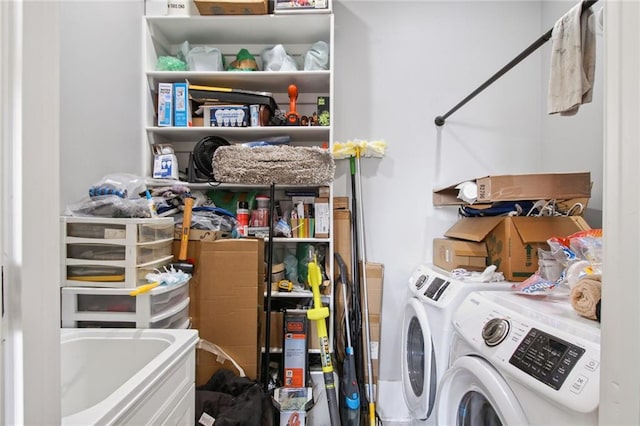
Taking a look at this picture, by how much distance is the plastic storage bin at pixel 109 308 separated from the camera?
122 centimetres

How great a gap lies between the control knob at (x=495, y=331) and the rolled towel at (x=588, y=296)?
17 cm

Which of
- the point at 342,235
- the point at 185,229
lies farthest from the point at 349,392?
the point at 185,229

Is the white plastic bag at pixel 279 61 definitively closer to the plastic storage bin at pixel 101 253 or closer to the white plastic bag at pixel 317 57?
the white plastic bag at pixel 317 57

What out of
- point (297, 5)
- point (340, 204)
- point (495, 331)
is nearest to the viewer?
point (495, 331)

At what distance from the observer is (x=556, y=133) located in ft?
6.39

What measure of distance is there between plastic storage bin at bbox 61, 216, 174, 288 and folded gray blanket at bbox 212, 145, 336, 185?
23.6 inches

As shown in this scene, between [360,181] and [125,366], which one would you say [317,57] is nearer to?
[360,181]

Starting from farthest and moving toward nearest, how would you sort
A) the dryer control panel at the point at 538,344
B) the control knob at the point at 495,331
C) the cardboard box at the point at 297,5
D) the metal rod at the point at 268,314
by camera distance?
the cardboard box at the point at 297,5 < the metal rod at the point at 268,314 < the control knob at the point at 495,331 < the dryer control panel at the point at 538,344

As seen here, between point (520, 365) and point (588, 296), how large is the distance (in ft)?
0.86

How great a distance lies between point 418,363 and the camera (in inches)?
61.1

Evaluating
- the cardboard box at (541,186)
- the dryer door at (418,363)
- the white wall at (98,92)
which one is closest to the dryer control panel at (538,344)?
the dryer door at (418,363)

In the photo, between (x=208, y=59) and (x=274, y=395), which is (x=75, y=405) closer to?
(x=274, y=395)

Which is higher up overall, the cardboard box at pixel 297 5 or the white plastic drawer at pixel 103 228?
the cardboard box at pixel 297 5

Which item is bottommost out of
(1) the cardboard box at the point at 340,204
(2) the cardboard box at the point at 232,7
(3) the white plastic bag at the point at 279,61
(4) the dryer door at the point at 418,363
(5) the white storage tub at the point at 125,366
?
(4) the dryer door at the point at 418,363
